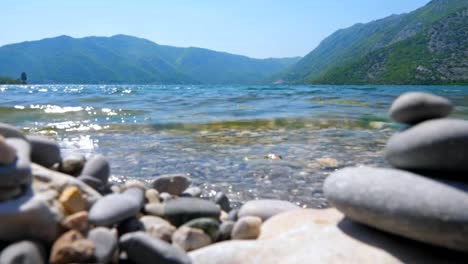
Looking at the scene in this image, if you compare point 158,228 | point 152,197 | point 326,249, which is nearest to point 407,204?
point 326,249

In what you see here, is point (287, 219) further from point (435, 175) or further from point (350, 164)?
point (350, 164)

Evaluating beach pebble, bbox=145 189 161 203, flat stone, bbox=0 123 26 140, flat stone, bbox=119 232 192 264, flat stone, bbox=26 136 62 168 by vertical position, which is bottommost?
beach pebble, bbox=145 189 161 203

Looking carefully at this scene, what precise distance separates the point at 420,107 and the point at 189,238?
1978 mm

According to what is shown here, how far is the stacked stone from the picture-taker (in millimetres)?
3023

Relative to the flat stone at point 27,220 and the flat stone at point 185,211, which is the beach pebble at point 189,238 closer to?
the flat stone at point 185,211

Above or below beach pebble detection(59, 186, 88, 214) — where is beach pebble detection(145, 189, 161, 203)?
below

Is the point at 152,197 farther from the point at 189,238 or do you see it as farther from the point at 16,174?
the point at 16,174

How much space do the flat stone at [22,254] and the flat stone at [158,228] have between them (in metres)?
0.98

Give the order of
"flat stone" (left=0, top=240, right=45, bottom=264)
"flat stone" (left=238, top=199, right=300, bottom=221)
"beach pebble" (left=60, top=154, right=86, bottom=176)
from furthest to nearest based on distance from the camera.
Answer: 1. "beach pebble" (left=60, top=154, right=86, bottom=176)
2. "flat stone" (left=238, top=199, right=300, bottom=221)
3. "flat stone" (left=0, top=240, right=45, bottom=264)

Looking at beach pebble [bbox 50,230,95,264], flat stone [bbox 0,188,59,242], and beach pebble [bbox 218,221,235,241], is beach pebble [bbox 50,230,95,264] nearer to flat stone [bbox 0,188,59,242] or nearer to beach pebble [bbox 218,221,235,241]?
flat stone [bbox 0,188,59,242]

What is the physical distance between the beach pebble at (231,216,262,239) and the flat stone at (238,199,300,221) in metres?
0.51

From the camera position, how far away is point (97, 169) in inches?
184

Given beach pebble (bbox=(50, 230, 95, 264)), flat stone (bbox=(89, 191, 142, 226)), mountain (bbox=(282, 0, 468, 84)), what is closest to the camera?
beach pebble (bbox=(50, 230, 95, 264))

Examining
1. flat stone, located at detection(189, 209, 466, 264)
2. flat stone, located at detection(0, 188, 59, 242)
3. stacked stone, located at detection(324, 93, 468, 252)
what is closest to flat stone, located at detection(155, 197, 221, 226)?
flat stone, located at detection(189, 209, 466, 264)
